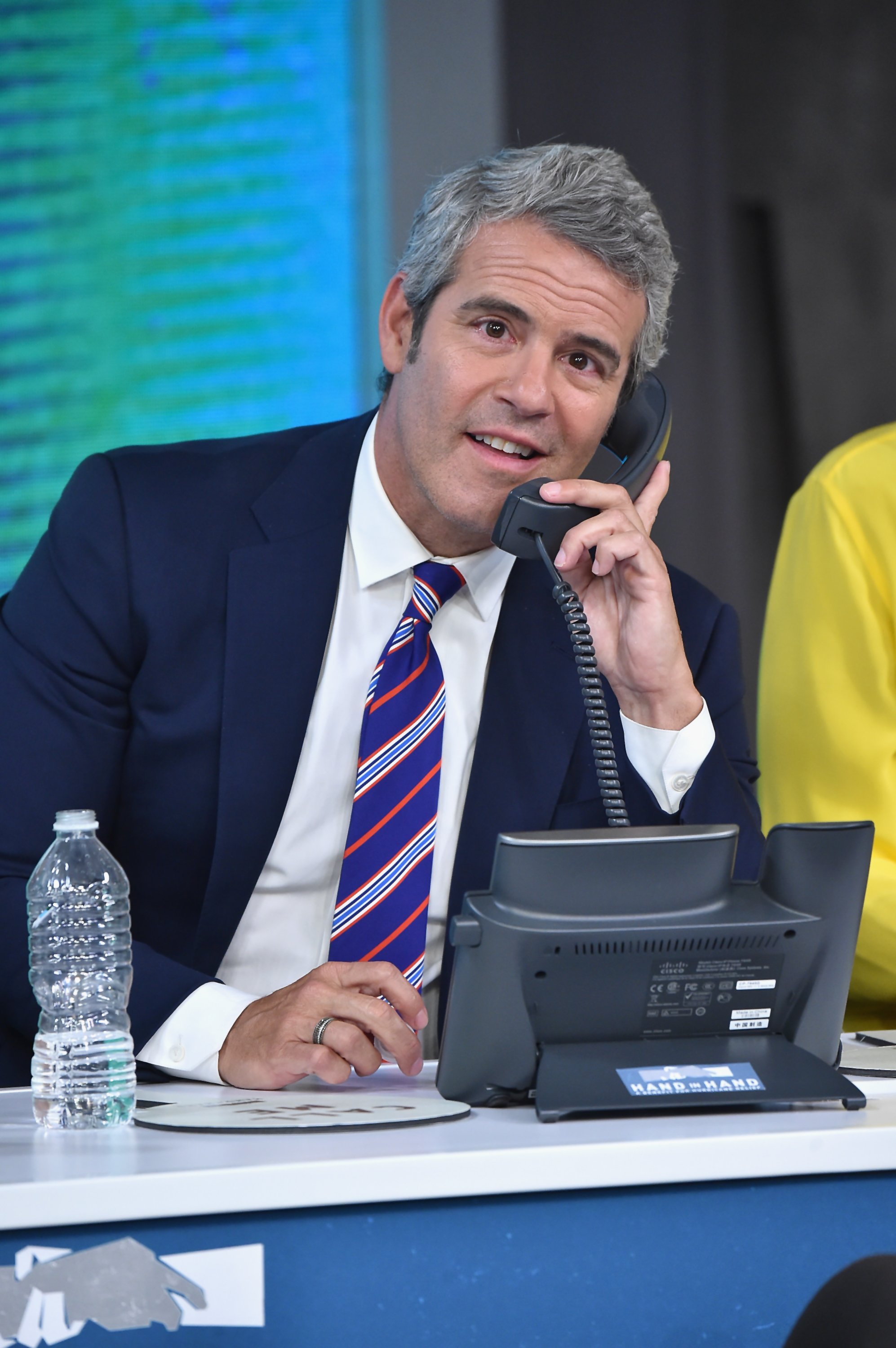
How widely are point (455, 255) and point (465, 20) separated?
4.21 feet

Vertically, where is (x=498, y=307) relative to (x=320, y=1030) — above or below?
above

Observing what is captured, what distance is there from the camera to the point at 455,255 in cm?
171

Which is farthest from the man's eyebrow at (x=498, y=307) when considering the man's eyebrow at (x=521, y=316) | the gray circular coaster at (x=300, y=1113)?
the gray circular coaster at (x=300, y=1113)

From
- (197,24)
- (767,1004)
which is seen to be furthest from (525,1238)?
(197,24)

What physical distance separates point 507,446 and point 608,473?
188mm

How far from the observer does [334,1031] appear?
1185mm

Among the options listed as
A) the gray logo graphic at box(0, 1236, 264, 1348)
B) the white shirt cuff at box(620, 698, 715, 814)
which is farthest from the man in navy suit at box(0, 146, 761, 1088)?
the gray logo graphic at box(0, 1236, 264, 1348)

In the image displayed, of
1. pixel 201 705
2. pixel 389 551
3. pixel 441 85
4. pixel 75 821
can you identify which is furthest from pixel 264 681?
pixel 441 85

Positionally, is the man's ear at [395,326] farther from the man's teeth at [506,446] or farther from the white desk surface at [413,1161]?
the white desk surface at [413,1161]

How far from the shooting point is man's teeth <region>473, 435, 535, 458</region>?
1668mm

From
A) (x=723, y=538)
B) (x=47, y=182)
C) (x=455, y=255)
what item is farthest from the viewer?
(x=723, y=538)

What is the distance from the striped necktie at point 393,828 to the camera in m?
1.51

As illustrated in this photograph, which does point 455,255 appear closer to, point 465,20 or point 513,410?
point 513,410

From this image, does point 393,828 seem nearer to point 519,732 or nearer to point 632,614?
point 519,732
